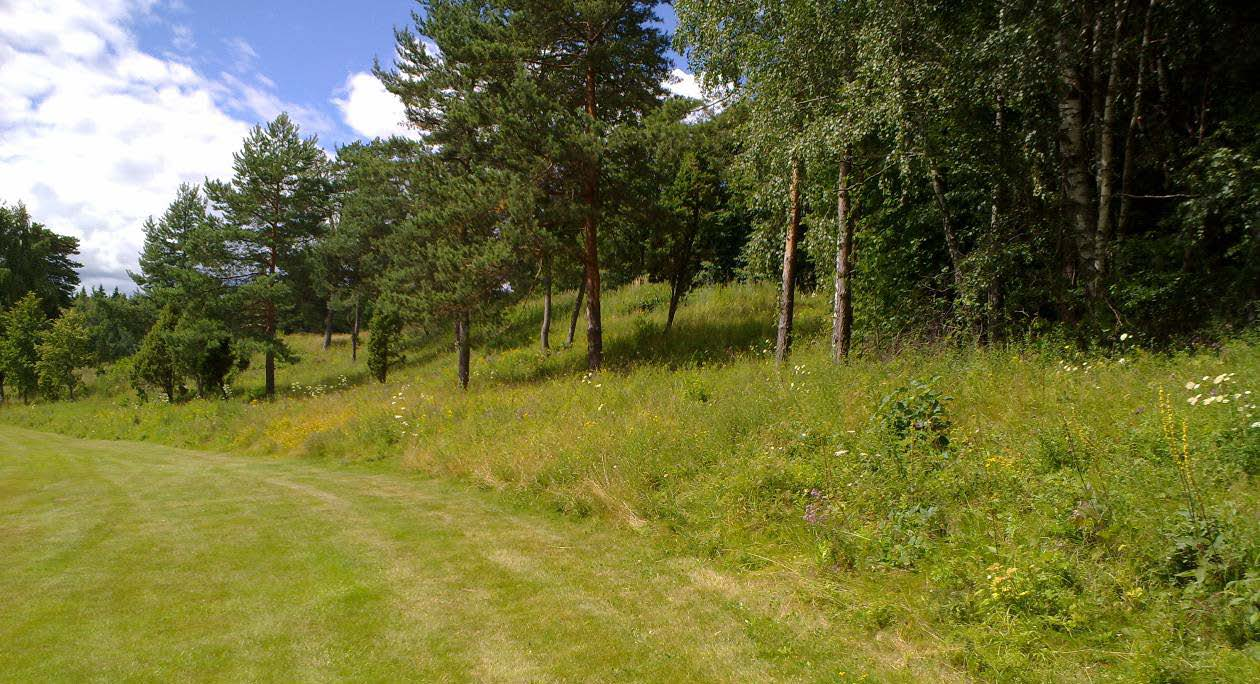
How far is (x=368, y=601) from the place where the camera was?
5.11 m

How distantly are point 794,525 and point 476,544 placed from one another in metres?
3.46

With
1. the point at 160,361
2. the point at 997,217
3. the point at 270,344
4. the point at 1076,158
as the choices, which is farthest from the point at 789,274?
the point at 160,361

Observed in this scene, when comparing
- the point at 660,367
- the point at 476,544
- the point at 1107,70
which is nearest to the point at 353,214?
the point at 660,367

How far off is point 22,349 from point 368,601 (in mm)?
45265

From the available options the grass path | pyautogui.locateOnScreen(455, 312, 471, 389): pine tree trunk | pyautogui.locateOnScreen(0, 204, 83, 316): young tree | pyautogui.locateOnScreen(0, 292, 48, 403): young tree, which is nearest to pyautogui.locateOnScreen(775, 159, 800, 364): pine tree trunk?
the grass path

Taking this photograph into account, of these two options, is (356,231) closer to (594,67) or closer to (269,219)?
(269,219)

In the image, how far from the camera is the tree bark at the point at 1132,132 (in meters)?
8.62

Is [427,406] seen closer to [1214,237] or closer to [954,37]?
[954,37]

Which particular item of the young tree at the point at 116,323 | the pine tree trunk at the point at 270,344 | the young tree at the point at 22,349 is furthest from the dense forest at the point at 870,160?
the young tree at the point at 22,349

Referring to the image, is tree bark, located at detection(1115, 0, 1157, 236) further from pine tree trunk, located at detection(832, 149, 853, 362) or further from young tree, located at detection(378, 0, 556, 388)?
young tree, located at detection(378, 0, 556, 388)

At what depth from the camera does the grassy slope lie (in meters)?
3.50

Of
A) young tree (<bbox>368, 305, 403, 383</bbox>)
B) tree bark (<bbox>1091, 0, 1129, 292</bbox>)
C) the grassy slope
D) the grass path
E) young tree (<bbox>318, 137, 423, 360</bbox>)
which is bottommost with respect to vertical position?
the grass path

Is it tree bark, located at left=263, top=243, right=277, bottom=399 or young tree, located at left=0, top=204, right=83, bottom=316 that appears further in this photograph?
young tree, located at left=0, top=204, right=83, bottom=316

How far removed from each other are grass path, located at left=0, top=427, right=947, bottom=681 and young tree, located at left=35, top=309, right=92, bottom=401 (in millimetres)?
34014
